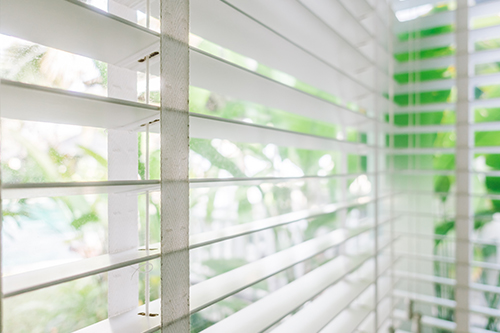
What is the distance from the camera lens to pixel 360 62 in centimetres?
117

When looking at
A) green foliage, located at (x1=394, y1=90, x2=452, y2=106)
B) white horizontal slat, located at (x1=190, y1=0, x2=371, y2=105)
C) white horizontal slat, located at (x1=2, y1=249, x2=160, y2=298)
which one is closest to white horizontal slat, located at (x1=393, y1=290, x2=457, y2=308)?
green foliage, located at (x1=394, y1=90, x2=452, y2=106)

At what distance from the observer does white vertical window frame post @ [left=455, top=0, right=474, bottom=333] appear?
56.7 inches

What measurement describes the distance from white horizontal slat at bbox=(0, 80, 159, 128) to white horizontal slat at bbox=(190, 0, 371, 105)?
23 centimetres

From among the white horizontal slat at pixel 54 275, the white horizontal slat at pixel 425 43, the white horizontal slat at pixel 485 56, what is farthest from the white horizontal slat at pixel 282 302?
the white horizontal slat at pixel 425 43

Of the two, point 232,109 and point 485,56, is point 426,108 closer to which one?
point 485,56

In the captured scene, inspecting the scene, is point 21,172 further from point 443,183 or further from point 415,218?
point 443,183

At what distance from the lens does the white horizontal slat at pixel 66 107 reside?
0.34 metres

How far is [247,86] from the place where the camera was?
0.68m

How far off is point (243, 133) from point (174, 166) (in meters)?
0.20

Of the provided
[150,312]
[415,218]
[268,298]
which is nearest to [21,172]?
[150,312]

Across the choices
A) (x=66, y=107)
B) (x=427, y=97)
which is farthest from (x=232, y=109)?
(x=427, y=97)

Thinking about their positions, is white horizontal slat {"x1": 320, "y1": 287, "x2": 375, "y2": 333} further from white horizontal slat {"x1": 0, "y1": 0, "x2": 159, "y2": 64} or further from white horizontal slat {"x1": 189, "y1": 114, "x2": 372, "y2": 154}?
white horizontal slat {"x1": 0, "y1": 0, "x2": 159, "y2": 64}

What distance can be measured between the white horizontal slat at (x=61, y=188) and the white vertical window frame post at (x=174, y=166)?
1.5 inches

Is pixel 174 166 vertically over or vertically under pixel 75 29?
under
